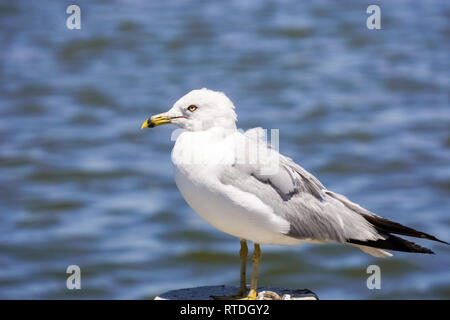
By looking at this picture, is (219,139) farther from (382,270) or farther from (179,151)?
(382,270)

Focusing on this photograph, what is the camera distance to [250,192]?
4.72 meters

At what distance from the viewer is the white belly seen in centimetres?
455

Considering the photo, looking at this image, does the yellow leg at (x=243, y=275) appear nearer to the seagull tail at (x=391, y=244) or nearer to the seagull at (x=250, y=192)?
the seagull at (x=250, y=192)

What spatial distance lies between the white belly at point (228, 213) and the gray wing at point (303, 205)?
0.13 metres

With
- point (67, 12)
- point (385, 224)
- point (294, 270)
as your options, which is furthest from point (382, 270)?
point (67, 12)

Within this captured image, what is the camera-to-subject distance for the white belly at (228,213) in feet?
14.9

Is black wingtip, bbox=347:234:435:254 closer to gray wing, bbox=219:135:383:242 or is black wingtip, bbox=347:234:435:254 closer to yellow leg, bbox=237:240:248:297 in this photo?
gray wing, bbox=219:135:383:242

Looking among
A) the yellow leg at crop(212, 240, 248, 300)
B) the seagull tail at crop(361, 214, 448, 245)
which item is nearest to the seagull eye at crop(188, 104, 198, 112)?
the yellow leg at crop(212, 240, 248, 300)

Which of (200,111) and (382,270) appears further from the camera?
(382,270)

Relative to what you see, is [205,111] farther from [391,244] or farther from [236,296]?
[391,244]
